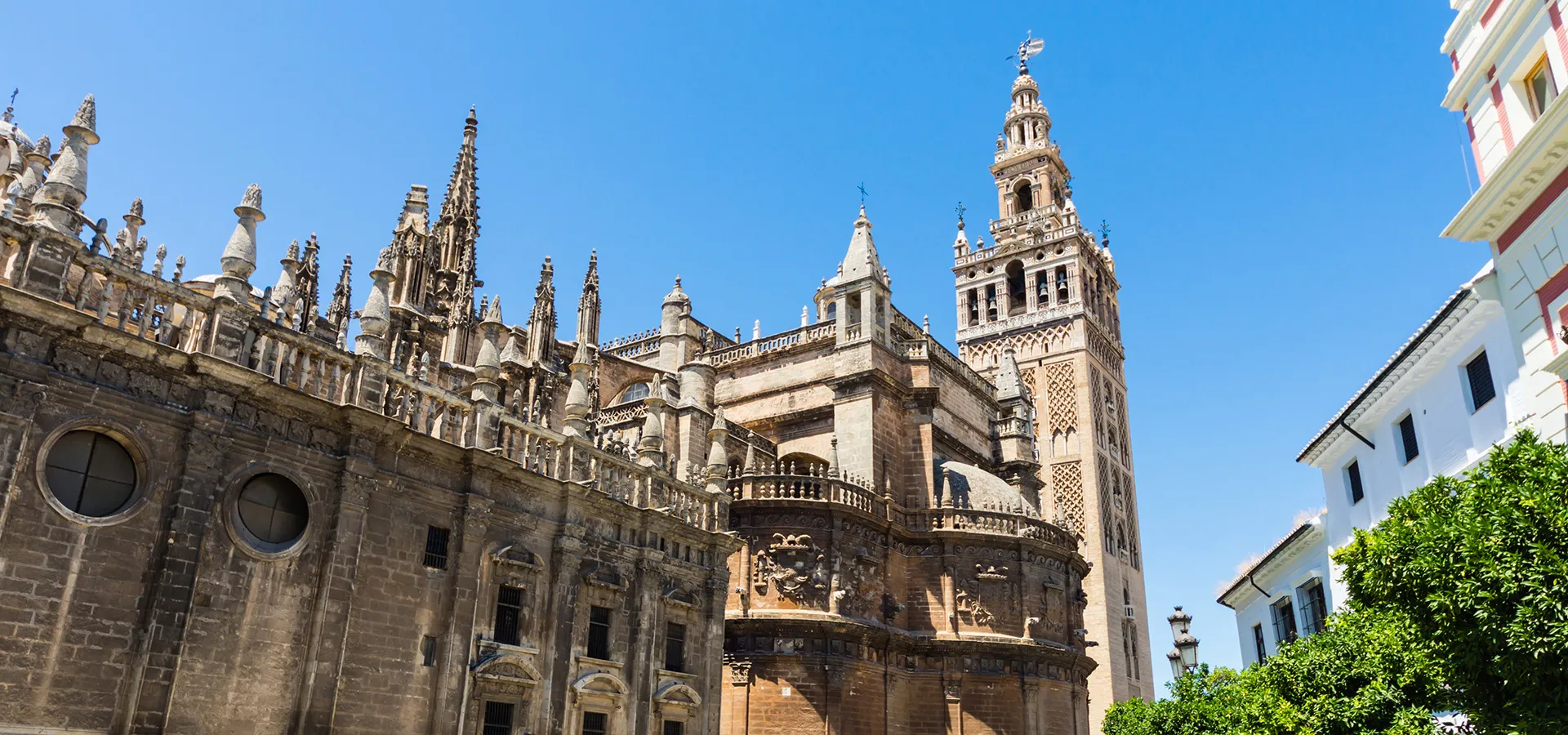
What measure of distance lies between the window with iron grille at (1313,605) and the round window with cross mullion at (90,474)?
23899 millimetres

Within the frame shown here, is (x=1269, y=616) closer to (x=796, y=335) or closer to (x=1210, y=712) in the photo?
(x=1210, y=712)

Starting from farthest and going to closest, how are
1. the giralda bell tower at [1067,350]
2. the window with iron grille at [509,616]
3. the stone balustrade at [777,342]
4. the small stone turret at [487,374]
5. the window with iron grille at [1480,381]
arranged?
1. the giralda bell tower at [1067,350]
2. the stone balustrade at [777,342]
3. the small stone turret at [487,374]
4. the window with iron grille at [509,616]
5. the window with iron grille at [1480,381]

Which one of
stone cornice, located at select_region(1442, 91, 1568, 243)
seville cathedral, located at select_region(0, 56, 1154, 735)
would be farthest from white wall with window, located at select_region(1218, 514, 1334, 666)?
stone cornice, located at select_region(1442, 91, 1568, 243)

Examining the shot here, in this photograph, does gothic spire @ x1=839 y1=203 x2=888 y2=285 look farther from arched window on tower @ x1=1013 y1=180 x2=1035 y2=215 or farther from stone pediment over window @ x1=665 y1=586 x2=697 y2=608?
arched window on tower @ x1=1013 y1=180 x2=1035 y2=215

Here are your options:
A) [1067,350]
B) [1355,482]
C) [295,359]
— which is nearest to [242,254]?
[295,359]

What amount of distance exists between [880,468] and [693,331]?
26.5ft

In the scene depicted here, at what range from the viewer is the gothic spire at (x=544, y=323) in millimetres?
31391

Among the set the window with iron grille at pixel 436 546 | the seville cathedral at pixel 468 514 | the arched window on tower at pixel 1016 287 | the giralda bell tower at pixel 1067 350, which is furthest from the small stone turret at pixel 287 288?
the arched window on tower at pixel 1016 287

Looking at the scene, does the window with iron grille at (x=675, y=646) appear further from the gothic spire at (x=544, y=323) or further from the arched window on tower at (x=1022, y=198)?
the arched window on tower at (x=1022, y=198)

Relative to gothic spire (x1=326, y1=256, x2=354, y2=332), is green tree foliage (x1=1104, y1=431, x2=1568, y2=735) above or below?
below

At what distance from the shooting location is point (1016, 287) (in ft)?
209

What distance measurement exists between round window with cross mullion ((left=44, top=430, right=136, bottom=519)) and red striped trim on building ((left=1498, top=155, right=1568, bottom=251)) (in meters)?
20.2

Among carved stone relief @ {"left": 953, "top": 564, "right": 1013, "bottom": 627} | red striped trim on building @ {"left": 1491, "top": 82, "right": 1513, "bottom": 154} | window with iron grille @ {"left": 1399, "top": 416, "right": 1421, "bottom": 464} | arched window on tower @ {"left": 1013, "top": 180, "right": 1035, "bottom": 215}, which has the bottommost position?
carved stone relief @ {"left": 953, "top": 564, "right": 1013, "bottom": 627}

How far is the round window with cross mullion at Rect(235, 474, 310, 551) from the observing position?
50.5 ft
